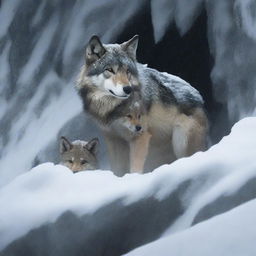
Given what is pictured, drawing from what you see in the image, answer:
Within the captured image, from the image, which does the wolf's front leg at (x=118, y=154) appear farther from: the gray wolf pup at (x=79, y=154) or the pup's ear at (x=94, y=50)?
the pup's ear at (x=94, y=50)

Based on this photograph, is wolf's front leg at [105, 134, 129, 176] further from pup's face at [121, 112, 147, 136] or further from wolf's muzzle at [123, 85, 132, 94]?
wolf's muzzle at [123, 85, 132, 94]

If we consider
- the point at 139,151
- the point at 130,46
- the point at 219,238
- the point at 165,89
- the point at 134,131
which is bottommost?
the point at 219,238

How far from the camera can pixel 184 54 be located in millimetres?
6035

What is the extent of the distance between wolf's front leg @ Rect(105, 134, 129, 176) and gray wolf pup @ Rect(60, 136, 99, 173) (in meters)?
0.20

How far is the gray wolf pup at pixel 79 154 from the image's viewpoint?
5.28 meters

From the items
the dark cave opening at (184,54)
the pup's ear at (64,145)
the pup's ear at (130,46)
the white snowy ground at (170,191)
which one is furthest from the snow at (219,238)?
the dark cave opening at (184,54)

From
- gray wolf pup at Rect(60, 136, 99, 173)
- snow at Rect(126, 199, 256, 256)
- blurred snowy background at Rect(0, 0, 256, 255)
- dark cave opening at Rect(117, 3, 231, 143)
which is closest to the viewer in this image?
snow at Rect(126, 199, 256, 256)

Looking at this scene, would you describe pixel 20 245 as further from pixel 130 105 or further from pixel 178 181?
pixel 130 105

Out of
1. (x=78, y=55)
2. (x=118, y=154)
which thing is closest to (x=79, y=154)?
(x=118, y=154)

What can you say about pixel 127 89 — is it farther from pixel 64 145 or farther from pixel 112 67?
pixel 64 145

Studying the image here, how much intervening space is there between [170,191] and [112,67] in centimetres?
160

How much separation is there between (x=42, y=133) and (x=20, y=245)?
2442mm

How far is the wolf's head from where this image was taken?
4.83m

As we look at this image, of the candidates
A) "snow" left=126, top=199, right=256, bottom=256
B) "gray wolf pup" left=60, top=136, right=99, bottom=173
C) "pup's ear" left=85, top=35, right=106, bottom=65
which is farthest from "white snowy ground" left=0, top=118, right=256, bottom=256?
"gray wolf pup" left=60, top=136, right=99, bottom=173
